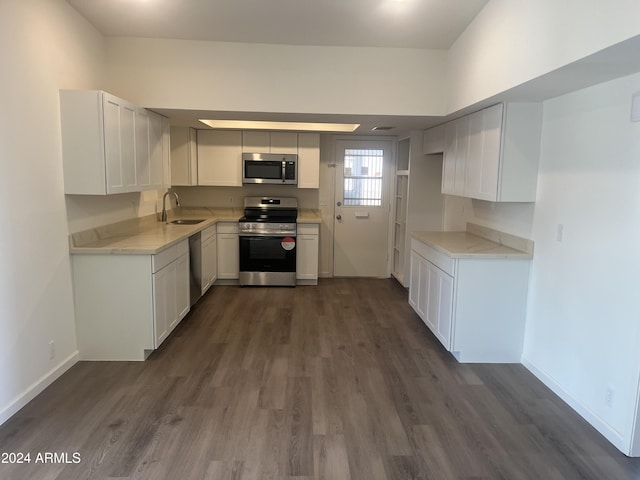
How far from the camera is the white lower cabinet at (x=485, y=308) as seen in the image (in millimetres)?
3463

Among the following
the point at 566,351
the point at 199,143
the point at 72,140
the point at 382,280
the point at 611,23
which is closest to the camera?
the point at 611,23

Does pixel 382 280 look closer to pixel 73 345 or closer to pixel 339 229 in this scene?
pixel 339 229

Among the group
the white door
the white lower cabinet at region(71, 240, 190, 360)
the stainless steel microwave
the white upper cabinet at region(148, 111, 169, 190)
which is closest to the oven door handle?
the stainless steel microwave

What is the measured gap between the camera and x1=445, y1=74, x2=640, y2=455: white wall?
2390 mm

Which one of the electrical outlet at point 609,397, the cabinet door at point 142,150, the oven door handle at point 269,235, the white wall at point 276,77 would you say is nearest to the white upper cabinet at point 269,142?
the oven door handle at point 269,235

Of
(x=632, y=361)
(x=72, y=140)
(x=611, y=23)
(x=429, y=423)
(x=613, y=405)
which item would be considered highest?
(x=611, y=23)

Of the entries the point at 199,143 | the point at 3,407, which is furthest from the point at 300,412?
the point at 199,143

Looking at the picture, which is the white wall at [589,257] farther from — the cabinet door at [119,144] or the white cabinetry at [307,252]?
the cabinet door at [119,144]

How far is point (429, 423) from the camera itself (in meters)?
2.65

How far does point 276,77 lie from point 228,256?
2.65 metres

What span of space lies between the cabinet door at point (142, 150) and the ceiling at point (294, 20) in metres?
0.75

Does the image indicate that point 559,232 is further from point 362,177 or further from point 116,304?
point 362,177

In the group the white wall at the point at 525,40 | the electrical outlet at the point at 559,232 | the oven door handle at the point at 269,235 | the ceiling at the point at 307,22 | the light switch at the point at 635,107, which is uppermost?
the ceiling at the point at 307,22

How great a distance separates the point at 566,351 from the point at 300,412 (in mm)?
1931
